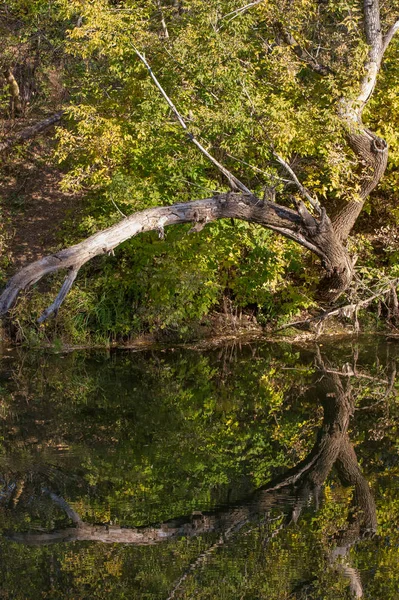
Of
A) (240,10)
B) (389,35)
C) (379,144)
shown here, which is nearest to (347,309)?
(379,144)

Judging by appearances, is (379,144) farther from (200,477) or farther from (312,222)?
(200,477)

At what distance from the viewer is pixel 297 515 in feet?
25.0

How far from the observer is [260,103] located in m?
13.9

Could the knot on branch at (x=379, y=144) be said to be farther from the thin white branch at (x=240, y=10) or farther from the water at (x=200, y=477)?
the water at (x=200, y=477)

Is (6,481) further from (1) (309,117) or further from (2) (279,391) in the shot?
(1) (309,117)

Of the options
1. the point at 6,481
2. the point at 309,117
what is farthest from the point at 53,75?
the point at 6,481

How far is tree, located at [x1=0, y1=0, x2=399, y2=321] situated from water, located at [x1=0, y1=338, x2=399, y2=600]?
2.05 meters

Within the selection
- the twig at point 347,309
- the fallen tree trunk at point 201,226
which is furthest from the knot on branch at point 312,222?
the twig at point 347,309

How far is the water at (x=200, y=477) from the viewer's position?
21.1 feet

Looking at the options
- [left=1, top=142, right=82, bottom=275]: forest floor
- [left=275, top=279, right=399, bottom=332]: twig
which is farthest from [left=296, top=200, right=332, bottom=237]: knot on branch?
[left=1, top=142, right=82, bottom=275]: forest floor

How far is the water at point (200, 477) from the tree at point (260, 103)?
205cm

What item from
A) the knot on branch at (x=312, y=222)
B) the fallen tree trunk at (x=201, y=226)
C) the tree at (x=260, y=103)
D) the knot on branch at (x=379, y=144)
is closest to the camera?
the fallen tree trunk at (x=201, y=226)

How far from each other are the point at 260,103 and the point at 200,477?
22.9ft

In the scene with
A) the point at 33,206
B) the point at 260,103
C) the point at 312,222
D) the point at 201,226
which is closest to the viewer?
the point at 201,226
